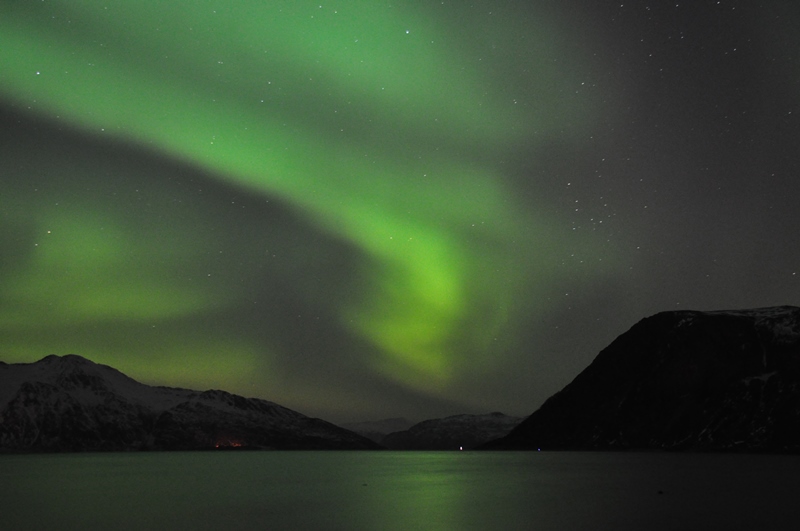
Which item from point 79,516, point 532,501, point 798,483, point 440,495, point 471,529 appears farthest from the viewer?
point 798,483

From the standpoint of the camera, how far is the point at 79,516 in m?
50.3

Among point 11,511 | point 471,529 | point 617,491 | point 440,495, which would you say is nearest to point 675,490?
point 617,491

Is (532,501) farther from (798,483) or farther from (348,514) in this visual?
(798,483)

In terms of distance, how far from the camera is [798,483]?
3155 inches

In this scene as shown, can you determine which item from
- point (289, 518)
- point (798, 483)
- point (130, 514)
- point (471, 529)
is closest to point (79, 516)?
point (130, 514)

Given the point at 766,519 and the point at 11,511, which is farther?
the point at 11,511

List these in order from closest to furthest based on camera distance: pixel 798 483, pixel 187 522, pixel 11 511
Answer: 1. pixel 187 522
2. pixel 11 511
3. pixel 798 483

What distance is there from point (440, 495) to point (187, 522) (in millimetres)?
32867

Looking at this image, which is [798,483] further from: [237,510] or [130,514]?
[130,514]

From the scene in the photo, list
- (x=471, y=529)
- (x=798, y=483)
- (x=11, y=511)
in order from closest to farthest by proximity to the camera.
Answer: (x=471, y=529)
(x=11, y=511)
(x=798, y=483)

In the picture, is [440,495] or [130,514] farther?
[440,495]

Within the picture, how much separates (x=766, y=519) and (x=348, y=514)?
29.6 metres

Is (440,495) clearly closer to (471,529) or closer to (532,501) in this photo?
(532,501)

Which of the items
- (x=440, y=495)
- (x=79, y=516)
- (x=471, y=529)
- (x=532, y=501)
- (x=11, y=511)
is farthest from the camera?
(x=440, y=495)
